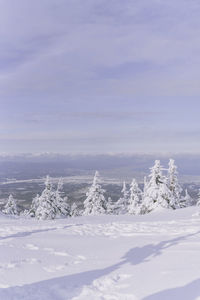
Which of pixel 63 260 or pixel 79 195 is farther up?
pixel 63 260

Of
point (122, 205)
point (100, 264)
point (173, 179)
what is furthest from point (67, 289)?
point (122, 205)

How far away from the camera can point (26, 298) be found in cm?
641

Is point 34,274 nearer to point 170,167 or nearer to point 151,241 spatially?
point 151,241

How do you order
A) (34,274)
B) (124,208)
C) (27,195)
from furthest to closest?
(27,195), (124,208), (34,274)

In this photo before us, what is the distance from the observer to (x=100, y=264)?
8.78 m

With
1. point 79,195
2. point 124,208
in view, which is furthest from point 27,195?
point 124,208

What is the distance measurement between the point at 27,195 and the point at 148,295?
15460 centimetres

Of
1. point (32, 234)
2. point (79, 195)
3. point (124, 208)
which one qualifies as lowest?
point (79, 195)

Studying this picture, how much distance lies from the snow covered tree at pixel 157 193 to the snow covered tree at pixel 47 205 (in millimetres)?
14007

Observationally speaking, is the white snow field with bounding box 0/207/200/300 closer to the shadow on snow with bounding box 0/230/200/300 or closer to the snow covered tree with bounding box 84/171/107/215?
the shadow on snow with bounding box 0/230/200/300

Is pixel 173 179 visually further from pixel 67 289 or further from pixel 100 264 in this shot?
pixel 67 289

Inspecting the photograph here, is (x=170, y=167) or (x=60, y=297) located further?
(x=170, y=167)

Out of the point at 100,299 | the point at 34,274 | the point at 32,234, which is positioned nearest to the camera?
the point at 100,299

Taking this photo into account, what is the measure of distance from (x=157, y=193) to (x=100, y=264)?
20.9 meters
